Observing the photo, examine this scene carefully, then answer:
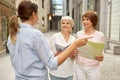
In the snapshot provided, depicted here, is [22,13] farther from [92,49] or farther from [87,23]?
[87,23]

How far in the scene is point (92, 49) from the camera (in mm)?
3041

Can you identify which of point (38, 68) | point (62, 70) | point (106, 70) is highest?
point (38, 68)

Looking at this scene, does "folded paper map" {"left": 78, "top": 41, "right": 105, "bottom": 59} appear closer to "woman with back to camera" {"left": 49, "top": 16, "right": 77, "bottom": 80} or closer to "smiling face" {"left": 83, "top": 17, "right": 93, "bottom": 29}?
"woman with back to camera" {"left": 49, "top": 16, "right": 77, "bottom": 80}

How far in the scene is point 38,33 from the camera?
216 centimetres

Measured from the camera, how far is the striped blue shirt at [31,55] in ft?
7.06

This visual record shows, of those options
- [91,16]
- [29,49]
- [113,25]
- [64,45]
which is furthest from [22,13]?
[113,25]

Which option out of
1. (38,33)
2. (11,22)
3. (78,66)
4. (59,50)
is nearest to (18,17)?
(11,22)

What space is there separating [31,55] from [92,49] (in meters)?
1.05

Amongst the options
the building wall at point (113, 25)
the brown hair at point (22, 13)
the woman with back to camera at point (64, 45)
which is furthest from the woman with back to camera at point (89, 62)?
the building wall at point (113, 25)

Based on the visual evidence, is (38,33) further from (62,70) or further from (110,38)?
(110,38)

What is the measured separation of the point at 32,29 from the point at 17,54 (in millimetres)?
254

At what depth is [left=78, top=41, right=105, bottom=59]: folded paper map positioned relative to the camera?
2980 mm

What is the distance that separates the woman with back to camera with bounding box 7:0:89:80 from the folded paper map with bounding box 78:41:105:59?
2.36 feet

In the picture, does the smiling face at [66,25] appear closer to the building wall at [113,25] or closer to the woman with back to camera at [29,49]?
the woman with back to camera at [29,49]
